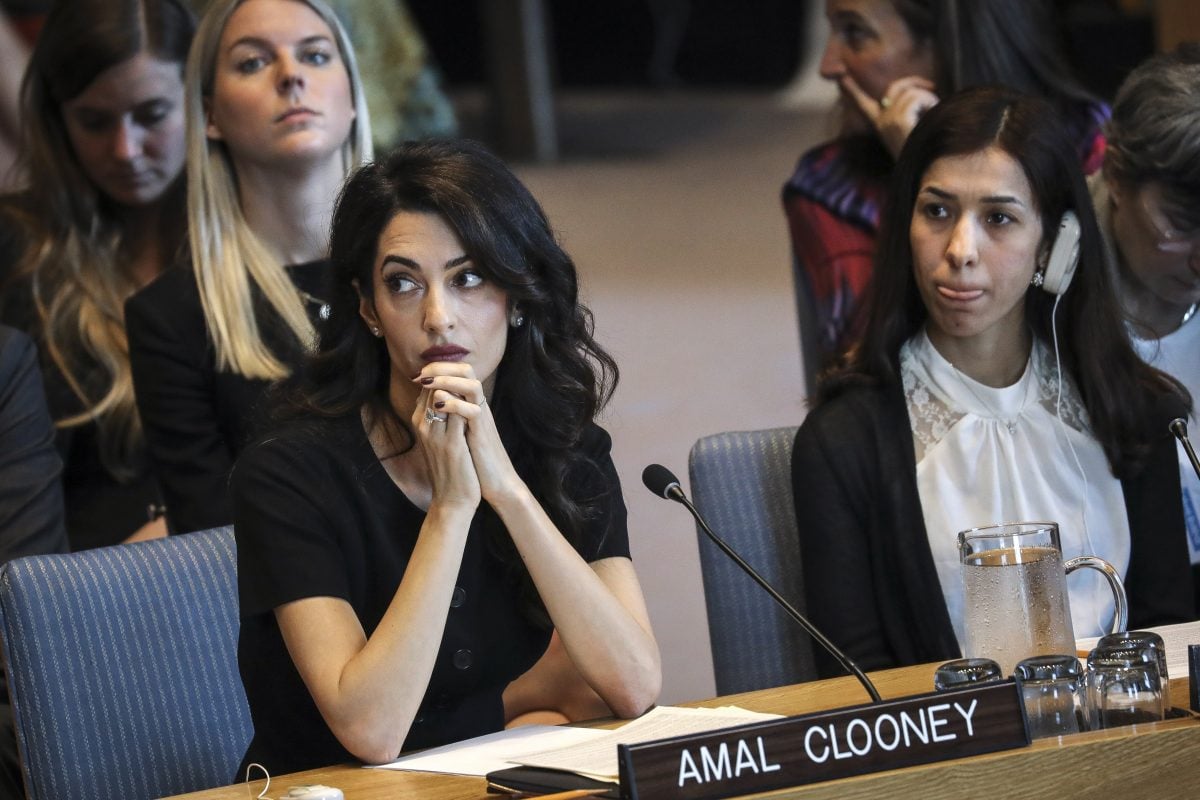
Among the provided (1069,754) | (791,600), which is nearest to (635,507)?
(791,600)

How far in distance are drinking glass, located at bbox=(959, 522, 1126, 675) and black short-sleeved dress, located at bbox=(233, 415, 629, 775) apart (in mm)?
547

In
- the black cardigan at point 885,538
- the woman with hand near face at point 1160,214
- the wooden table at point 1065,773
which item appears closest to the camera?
the wooden table at point 1065,773

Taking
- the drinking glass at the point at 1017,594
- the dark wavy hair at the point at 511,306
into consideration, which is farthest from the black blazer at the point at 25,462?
the drinking glass at the point at 1017,594

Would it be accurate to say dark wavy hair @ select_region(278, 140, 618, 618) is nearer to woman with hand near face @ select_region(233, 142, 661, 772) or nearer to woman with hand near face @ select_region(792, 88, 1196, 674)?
woman with hand near face @ select_region(233, 142, 661, 772)

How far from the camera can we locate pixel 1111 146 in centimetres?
265

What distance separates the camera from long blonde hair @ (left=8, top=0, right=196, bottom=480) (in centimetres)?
305

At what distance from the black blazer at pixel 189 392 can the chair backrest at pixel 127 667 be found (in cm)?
51

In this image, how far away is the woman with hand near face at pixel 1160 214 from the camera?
2.55 metres

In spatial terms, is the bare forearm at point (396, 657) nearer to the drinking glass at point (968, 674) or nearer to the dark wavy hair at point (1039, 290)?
the drinking glass at point (968, 674)

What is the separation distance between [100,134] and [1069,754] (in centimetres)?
217

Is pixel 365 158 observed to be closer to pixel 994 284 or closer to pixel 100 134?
pixel 100 134

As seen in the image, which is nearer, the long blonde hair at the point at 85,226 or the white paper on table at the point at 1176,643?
the white paper on table at the point at 1176,643

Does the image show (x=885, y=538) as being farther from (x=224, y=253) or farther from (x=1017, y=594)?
(x=224, y=253)

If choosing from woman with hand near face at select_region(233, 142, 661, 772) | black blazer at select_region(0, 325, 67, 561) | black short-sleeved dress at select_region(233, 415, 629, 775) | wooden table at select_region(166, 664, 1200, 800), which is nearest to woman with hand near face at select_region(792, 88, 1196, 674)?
woman with hand near face at select_region(233, 142, 661, 772)
